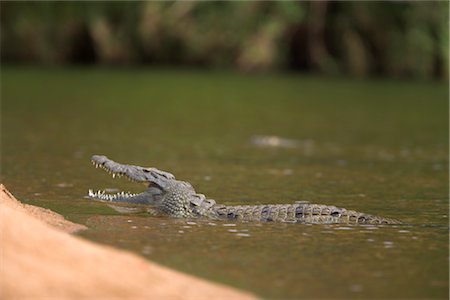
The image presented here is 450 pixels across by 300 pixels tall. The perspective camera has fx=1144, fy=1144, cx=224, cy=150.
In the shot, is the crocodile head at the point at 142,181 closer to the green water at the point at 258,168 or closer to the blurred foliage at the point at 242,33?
the green water at the point at 258,168

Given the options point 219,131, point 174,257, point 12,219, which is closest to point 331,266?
point 174,257

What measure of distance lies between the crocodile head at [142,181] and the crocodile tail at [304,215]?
0.99 m

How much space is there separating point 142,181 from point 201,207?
3.10 feet

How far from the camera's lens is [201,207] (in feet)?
43.5

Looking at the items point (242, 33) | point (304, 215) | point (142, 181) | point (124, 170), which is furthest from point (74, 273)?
point (242, 33)

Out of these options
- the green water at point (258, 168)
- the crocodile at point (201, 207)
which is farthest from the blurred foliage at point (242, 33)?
the crocodile at point (201, 207)

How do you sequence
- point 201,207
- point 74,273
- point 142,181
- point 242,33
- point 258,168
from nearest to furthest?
1. point 74,273
2. point 201,207
3. point 142,181
4. point 258,168
5. point 242,33

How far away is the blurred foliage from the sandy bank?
42.6 meters

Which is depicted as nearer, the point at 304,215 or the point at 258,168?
the point at 304,215

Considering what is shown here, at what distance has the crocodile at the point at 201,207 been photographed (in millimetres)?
12836

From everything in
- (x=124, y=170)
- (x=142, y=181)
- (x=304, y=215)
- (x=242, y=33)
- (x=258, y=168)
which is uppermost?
(x=242, y=33)

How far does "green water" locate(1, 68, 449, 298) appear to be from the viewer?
10258 mm

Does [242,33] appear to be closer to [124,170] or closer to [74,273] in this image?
[124,170]

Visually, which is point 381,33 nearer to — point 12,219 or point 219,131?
point 219,131
